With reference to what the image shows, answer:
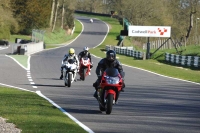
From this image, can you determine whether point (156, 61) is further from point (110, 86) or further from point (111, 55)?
point (110, 86)

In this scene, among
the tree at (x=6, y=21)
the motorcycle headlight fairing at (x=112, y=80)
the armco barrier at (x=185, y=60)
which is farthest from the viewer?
the tree at (x=6, y=21)

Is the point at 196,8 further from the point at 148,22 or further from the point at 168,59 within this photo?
the point at 168,59

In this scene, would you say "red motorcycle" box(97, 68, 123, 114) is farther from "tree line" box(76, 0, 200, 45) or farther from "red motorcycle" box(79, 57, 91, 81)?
"tree line" box(76, 0, 200, 45)

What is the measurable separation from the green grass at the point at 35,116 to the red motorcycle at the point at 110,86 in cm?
107

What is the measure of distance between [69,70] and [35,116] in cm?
1069

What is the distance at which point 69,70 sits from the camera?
73.6ft

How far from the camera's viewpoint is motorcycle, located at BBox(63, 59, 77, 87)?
2214 cm

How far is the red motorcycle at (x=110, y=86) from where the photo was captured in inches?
517

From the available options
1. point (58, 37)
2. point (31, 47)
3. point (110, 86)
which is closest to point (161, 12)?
A: point (58, 37)

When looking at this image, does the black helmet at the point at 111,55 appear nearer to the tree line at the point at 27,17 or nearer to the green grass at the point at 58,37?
the tree line at the point at 27,17

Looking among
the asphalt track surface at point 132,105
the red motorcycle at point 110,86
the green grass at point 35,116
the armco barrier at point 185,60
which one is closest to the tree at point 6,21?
the armco barrier at point 185,60

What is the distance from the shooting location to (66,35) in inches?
3996

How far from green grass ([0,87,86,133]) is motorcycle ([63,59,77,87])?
6.42 metres

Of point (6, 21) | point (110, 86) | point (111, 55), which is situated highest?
point (6, 21)
